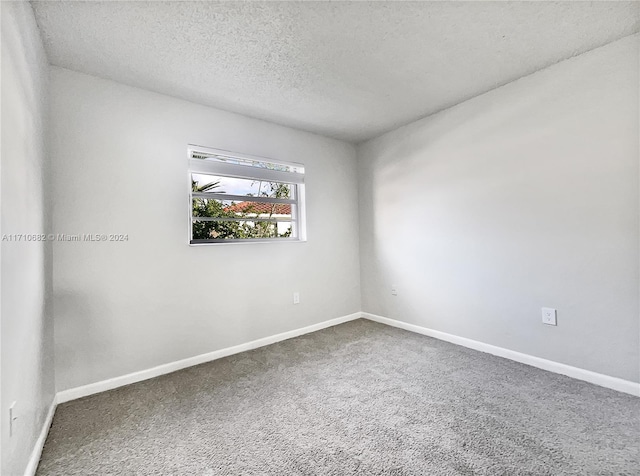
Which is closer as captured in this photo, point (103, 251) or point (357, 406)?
point (357, 406)

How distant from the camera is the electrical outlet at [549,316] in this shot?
7.24ft

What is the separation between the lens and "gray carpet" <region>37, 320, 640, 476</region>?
1.35m

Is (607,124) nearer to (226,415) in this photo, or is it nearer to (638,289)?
(638,289)

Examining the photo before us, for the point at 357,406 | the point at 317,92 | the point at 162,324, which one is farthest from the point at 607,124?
the point at 162,324

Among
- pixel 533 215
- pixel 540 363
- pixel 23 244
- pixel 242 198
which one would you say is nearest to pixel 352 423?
pixel 540 363

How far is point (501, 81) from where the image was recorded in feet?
7.81

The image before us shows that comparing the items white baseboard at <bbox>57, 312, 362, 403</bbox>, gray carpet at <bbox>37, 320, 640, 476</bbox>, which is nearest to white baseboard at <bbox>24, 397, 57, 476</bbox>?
gray carpet at <bbox>37, 320, 640, 476</bbox>

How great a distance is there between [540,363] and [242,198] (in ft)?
9.53

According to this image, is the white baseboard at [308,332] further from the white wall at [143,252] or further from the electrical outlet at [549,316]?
the electrical outlet at [549,316]

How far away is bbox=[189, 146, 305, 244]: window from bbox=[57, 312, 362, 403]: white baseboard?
100 centimetres

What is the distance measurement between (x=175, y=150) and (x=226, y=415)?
2049mm

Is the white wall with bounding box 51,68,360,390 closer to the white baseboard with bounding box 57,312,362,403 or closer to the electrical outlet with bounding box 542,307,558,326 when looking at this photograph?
the white baseboard with bounding box 57,312,362,403

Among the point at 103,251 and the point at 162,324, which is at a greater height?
the point at 103,251

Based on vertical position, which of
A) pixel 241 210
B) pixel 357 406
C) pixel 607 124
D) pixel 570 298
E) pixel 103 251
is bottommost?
pixel 357 406
